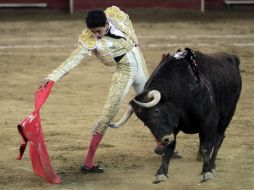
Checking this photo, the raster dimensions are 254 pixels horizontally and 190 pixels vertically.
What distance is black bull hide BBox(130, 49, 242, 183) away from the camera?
5.55 metres

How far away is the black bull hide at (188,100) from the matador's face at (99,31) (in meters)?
0.59

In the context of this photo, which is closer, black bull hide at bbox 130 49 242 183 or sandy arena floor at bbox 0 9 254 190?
black bull hide at bbox 130 49 242 183

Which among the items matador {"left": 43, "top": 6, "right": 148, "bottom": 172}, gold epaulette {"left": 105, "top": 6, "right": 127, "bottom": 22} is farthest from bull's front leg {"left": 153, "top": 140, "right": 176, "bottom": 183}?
gold epaulette {"left": 105, "top": 6, "right": 127, "bottom": 22}

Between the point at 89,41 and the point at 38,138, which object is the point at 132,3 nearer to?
the point at 89,41

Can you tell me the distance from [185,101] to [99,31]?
0.91 meters

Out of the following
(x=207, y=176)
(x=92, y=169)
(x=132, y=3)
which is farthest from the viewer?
(x=132, y=3)

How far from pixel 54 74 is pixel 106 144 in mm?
1480

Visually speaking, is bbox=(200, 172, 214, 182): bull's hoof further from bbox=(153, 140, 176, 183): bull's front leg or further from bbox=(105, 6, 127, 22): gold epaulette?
bbox=(105, 6, 127, 22): gold epaulette

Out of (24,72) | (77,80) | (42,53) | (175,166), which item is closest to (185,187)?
(175,166)

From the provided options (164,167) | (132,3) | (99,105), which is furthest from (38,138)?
(132,3)

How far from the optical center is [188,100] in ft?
18.8

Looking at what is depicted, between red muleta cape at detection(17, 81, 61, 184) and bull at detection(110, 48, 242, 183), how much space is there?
62 cm

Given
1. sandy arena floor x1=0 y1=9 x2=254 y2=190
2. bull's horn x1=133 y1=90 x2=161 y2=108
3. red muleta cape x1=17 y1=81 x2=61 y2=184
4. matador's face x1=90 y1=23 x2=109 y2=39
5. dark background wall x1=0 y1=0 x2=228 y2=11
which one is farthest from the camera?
dark background wall x1=0 y1=0 x2=228 y2=11

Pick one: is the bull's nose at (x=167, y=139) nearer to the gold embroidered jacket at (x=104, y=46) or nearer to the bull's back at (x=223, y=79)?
the bull's back at (x=223, y=79)
